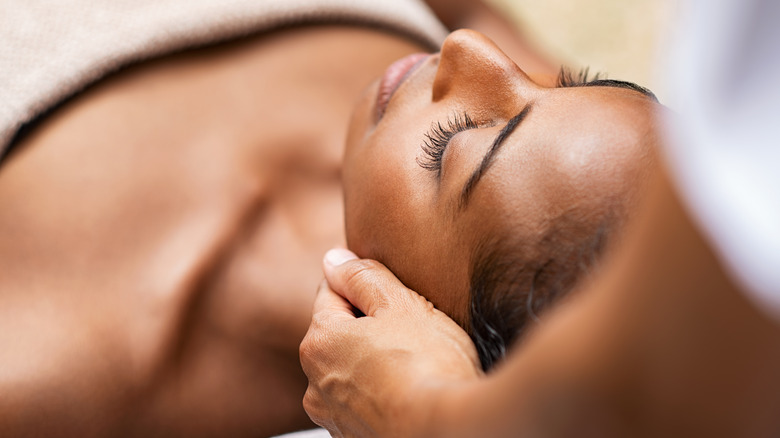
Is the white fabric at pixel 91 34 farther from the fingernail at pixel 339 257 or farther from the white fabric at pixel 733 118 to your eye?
the white fabric at pixel 733 118

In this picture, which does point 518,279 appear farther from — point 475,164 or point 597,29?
point 597,29

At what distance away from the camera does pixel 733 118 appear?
26cm

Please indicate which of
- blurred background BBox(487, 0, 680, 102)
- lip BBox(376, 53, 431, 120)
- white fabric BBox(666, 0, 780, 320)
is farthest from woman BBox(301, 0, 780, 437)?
blurred background BBox(487, 0, 680, 102)

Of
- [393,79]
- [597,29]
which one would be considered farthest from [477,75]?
[597,29]

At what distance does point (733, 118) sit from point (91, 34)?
101 centimetres

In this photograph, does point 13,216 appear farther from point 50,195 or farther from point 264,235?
point 264,235

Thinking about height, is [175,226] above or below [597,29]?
below

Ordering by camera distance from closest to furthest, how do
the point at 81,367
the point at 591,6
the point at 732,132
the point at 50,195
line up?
the point at 732,132
the point at 81,367
the point at 50,195
the point at 591,6

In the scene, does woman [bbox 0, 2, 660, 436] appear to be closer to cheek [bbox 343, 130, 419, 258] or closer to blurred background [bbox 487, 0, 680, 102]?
cheek [bbox 343, 130, 419, 258]

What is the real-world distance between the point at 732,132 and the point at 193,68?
954 millimetres

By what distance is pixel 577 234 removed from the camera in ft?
1.70

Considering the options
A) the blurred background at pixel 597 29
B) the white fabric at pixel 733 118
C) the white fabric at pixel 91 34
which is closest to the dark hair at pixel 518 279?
the white fabric at pixel 733 118

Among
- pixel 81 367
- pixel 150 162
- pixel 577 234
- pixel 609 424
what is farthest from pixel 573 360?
pixel 150 162

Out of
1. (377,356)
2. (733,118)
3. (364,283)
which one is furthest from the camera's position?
(364,283)
